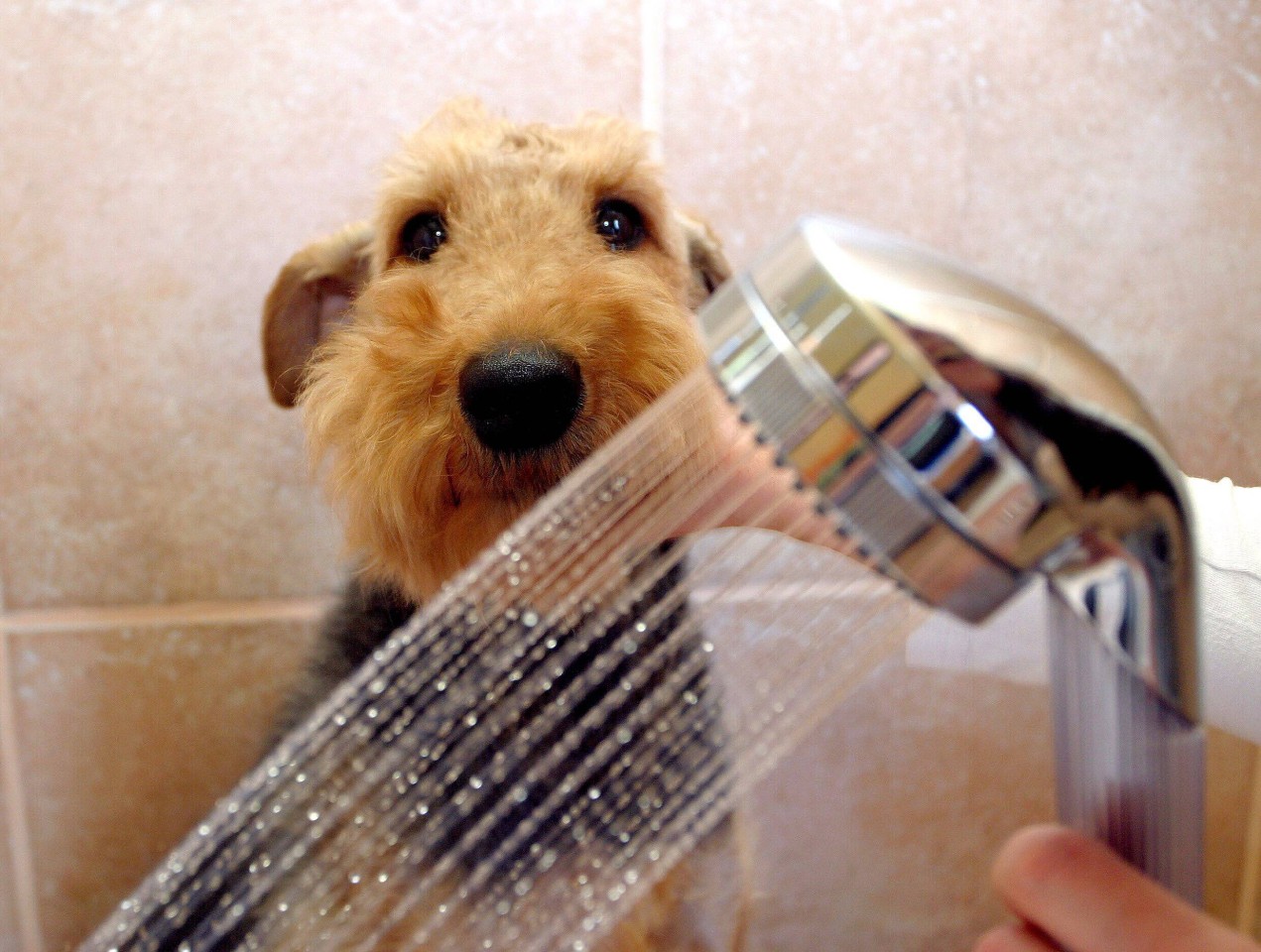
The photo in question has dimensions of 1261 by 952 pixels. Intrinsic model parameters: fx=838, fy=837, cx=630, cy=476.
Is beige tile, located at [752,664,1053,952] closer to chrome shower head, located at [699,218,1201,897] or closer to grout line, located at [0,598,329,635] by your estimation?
grout line, located at [0,598,329,635]

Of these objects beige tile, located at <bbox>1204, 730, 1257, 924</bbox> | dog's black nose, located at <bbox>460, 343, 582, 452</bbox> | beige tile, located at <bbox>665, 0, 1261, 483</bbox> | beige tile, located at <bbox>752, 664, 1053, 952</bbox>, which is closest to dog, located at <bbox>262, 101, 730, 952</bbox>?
dog's black nose, located at <bbox>460, 343, 582, 452</bbox>

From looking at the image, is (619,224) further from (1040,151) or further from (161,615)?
(161,615)

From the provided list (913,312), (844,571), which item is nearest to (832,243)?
(913,312)

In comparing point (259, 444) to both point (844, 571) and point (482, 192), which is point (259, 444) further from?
point (844, 571)

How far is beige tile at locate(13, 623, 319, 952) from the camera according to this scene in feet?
2.38

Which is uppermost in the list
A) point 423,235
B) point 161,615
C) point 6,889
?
point 423,235

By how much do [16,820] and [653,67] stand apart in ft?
2.82

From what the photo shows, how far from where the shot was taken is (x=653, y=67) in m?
0.71

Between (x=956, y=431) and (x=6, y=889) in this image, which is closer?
(x=956, y=431)

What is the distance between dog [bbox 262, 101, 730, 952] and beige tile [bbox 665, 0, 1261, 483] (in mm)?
119

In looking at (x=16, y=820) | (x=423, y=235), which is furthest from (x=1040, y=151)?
(x=16, y=820)

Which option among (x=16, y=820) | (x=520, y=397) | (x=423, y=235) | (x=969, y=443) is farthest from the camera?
(x=16, y=820)

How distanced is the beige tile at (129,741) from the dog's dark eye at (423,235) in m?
0.35

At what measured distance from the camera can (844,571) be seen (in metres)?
0.35
